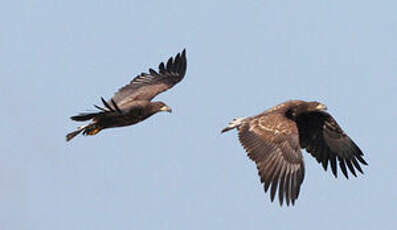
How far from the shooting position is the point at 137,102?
22.0m

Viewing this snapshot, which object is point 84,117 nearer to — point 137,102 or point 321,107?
point 137,102

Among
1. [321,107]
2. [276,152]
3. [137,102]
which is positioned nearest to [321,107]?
[321,107]

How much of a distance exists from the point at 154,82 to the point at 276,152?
18.0 feet

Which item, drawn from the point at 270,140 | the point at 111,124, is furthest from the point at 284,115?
the point at 111,124

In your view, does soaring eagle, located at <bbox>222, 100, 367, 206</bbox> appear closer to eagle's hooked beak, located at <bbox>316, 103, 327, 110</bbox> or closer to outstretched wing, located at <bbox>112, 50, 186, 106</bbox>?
eagle's hooked beak, located at <bbox>316, 103, 327, 110</bbox>

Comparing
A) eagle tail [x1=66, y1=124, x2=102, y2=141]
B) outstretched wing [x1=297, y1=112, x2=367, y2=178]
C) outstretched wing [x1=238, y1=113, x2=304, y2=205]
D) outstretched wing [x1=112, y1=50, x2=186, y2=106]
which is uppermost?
outstretched wing [x1=112, y1=50, x2=186, y2=106]

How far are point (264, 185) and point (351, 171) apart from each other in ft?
12.9

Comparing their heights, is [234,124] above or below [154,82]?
below

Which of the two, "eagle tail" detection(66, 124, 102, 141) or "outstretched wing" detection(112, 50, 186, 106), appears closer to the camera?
"eagle tail" detection(66, 124, 102, 141)

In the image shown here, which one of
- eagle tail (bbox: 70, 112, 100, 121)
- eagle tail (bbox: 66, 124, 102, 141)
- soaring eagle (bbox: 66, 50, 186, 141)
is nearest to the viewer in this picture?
eagle tail (bbox: 70, 112, 100, 121)

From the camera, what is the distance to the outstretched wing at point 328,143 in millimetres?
22125

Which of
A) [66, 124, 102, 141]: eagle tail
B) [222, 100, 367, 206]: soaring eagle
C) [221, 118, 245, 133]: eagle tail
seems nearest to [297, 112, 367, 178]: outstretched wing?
[222, 100, 367, 206]: soaring eagle

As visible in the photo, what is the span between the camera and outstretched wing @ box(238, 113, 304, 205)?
19047mm

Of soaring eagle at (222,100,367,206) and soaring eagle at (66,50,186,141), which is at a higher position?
soaring eagle at (66,50,186,141)
